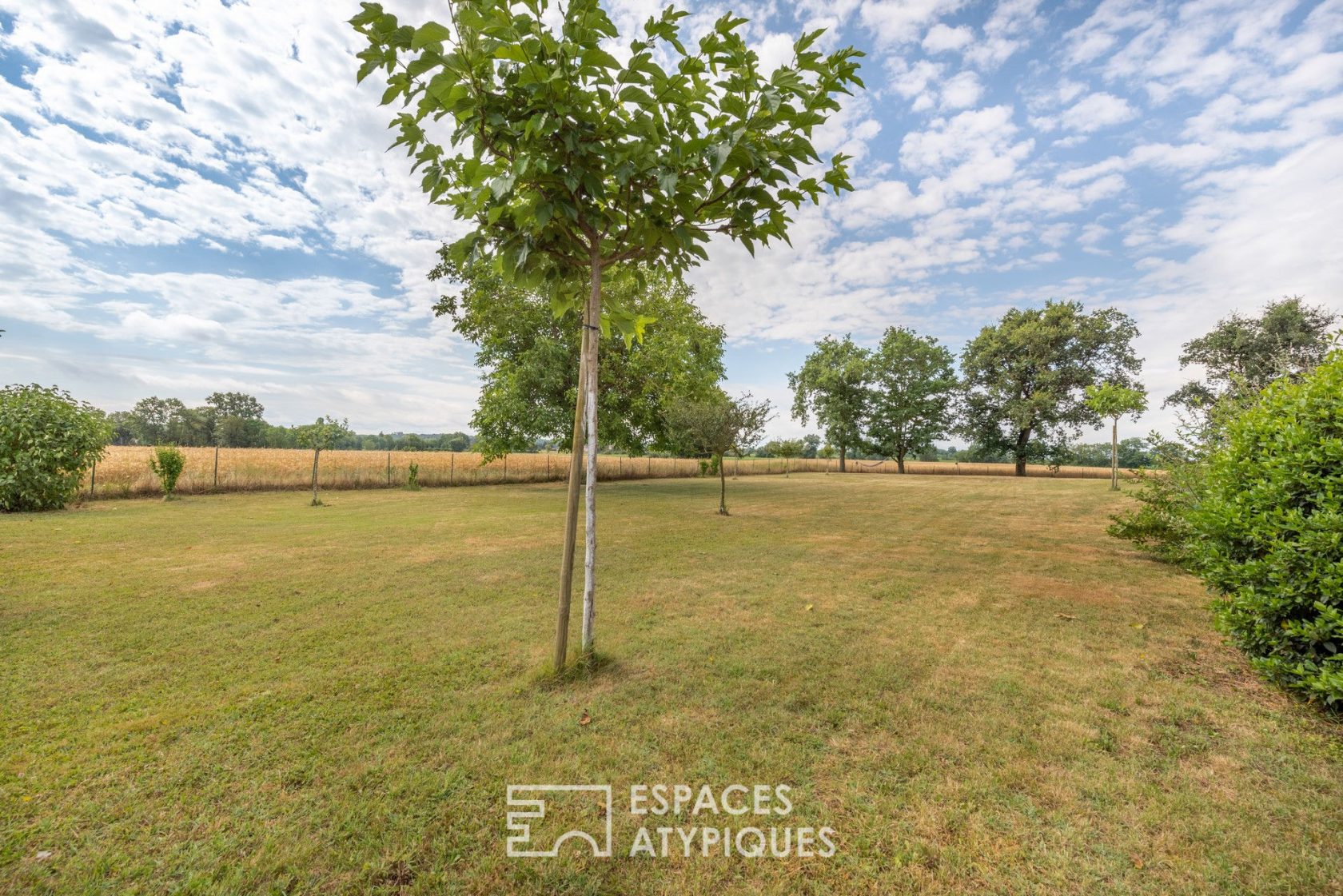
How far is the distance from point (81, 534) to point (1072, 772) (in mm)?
15200

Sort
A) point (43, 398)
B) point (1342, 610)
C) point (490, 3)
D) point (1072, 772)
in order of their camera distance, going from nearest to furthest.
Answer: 1. point (490, 3)
2. point (1072, 772)
3. point (1342, 610)
4. point (43, 398)

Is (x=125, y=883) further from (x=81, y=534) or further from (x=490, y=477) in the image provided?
(x=490, y=477)

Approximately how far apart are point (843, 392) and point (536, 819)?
1705 inches

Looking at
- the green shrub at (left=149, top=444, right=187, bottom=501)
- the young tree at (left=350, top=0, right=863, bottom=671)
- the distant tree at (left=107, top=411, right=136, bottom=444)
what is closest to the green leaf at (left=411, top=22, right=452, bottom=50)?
the young tree at (left=350, top=0, right=863, bottom=671)

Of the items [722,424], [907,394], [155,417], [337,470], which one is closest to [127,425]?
[155,417]

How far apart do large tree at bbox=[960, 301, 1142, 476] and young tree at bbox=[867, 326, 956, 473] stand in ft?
11.3

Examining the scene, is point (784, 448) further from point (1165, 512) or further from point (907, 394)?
point (1165, 512)

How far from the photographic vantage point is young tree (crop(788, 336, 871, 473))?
4128 centimetres

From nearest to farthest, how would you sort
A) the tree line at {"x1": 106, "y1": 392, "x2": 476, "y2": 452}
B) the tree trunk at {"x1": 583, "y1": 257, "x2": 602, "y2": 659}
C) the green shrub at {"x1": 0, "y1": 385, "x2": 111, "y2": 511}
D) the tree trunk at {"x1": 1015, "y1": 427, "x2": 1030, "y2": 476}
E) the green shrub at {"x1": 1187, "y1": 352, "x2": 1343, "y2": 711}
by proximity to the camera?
the green shrub at {"x1": 1187, "y1": 352, "x2": 1343, "y2": 711}
the tree trunk at {"x1": 583, "y1": 257, "x2": 602, "y2": 659}
the green shrub at {"x1": 0, "y1": 385, "x2": 111, "y2": 511}
the tree trunk at {"x1": 1015, "y1": 427, "x2": 1030, "y2": 476}
the tree line at {"x1": 106, "y1": 392, "x2": 476, "y2": 452}

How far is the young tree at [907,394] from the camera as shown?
132 ft

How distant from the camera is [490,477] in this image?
25.3m

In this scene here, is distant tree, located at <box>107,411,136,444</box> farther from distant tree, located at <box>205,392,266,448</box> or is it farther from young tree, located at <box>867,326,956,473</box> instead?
young tree, located at <box>867,326,956,473</box>

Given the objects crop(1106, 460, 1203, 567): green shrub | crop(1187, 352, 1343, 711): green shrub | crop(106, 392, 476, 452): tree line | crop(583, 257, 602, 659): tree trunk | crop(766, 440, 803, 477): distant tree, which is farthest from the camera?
crop(106, 392, 476, 452): tree line

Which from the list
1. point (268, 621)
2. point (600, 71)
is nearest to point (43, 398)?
point (268, 621)
